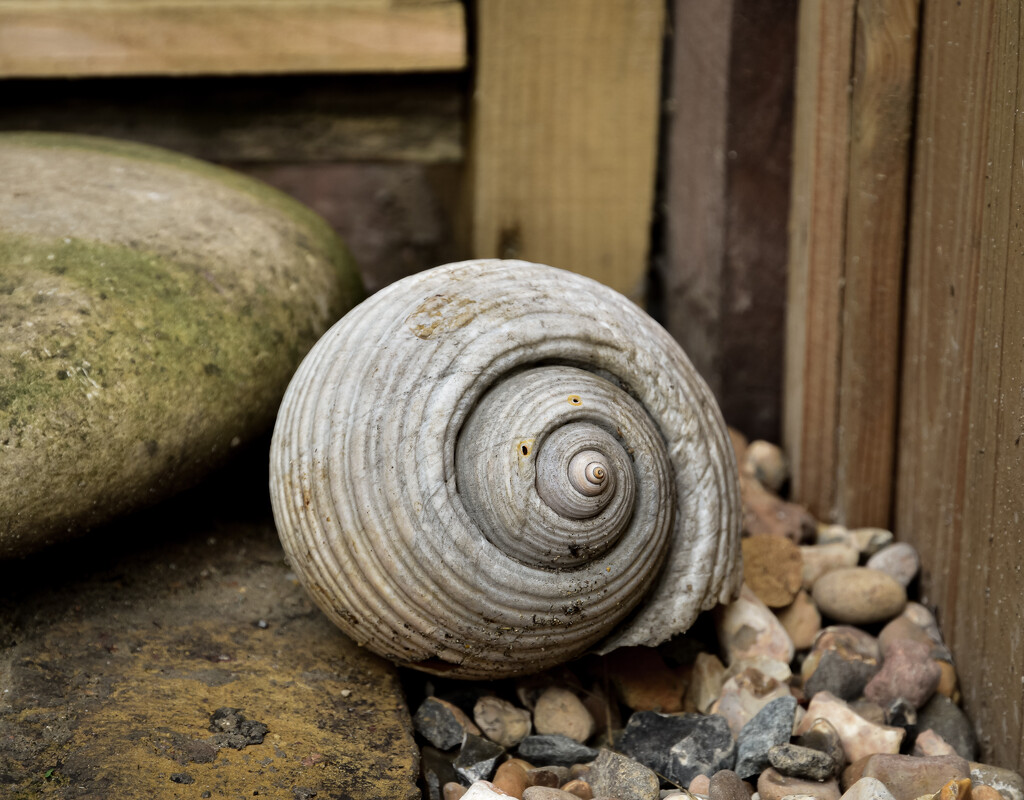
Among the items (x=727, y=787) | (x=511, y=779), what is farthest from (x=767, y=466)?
(x=511, y=779)

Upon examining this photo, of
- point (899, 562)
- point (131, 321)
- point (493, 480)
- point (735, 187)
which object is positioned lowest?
point (899, 562)

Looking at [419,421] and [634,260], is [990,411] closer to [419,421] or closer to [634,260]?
[419,421]

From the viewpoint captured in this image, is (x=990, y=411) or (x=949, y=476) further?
(x=949, y=476)

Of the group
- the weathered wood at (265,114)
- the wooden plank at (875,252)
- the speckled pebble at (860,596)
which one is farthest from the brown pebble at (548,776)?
the weathered wood at (265,114)

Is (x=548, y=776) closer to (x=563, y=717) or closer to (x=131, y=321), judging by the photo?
(x=563, y=717)

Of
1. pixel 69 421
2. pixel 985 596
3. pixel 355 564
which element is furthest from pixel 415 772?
pixel 985 596

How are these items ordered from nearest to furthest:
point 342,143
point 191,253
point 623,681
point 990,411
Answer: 1. point 990,411
2. point 623,681
3. point 191,253
4. point 342,143
